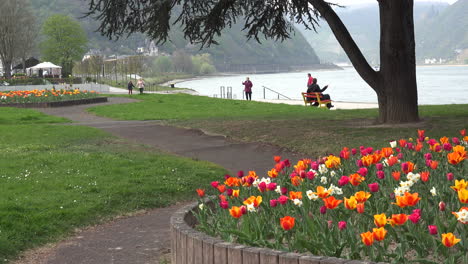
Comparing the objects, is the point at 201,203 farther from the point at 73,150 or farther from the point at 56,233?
the point at 73,150

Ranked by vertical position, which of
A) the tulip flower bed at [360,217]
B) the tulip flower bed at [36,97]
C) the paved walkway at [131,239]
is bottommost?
the paved walkway at [131,239]

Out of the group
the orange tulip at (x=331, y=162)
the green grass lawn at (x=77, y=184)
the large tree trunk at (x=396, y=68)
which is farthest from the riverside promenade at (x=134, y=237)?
the large tree trunk at (x=396, y=68)

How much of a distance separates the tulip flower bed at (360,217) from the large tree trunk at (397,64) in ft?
33.5

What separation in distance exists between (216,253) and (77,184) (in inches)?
243

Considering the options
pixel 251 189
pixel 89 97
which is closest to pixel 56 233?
pixel 251 189

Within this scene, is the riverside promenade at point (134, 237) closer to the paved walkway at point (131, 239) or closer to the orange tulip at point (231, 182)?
the paved walkway at point (131, 239)

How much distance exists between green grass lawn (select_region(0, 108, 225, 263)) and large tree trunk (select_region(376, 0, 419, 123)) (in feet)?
19.7

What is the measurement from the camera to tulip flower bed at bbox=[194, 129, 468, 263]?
4.86 metres

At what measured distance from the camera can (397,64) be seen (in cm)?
1756

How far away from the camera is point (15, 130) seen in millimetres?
21719

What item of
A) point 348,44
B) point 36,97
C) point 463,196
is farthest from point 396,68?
point 36,97

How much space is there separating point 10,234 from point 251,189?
2.87m

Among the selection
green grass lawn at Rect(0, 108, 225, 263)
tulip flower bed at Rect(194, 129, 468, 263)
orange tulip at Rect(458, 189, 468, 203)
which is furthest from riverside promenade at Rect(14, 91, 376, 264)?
orange tulip at Rect(458, 189, 468, 203)

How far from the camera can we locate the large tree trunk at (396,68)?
57.5 ft
